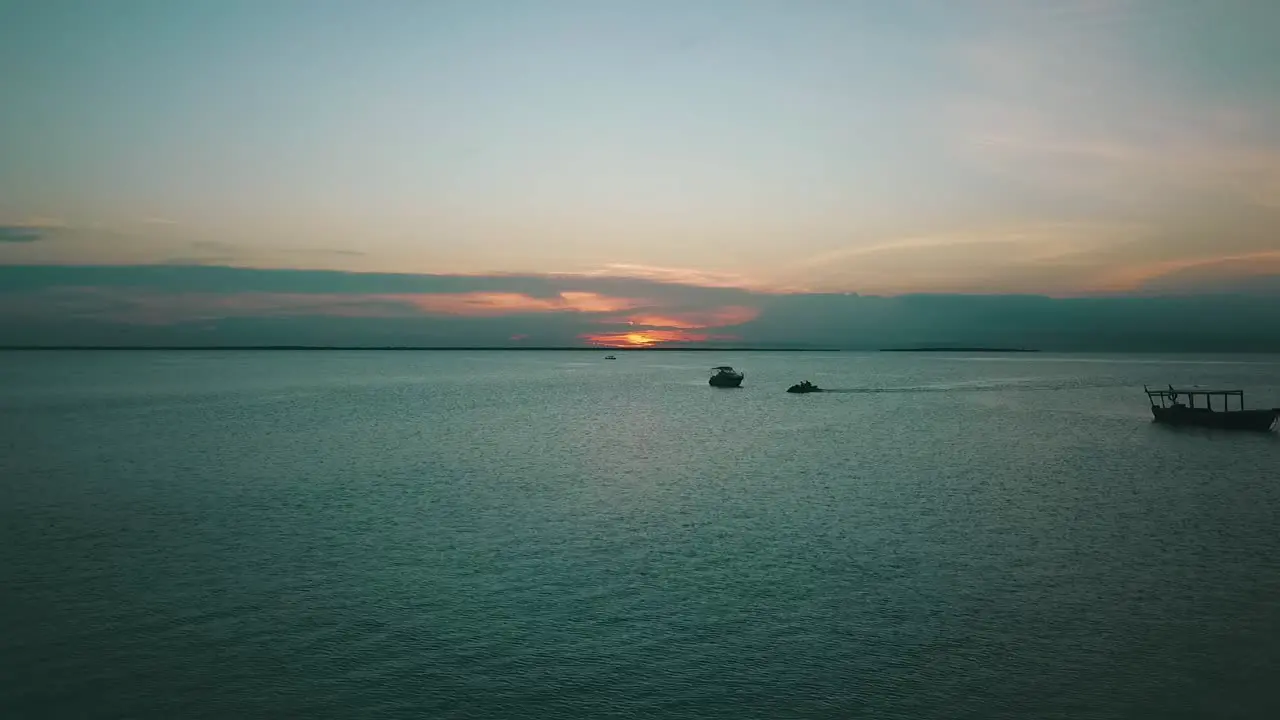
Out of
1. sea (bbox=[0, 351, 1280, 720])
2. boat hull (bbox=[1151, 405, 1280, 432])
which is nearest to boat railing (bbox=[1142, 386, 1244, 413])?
boat hull (bbox=[1151, 405, 1280, 432])

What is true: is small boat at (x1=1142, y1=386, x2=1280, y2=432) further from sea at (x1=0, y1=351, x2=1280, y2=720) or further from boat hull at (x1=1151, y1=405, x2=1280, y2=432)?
sea at (x1=0, y1=351, x2=1280, y2=720)

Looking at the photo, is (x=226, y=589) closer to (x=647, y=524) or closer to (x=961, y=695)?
(x=647, y=524)

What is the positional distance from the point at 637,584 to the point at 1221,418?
240ft

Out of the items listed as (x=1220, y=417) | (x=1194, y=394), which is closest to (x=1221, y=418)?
(x=1220, y=417)

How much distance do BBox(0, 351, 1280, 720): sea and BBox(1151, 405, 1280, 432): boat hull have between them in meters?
22.7

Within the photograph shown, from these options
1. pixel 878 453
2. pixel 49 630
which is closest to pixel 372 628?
pixel 49 630

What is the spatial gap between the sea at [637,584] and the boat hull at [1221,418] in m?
22.7

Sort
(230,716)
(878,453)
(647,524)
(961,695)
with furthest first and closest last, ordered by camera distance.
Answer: (878,453) → (647,524) → (961,695) → (230,716)

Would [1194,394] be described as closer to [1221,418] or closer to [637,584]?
[1221,418]

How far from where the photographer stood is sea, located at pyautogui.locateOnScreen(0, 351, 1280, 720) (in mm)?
18141

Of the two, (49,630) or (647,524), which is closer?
(49,630)

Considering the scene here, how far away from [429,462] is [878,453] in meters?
30.7

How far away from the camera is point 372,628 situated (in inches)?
864

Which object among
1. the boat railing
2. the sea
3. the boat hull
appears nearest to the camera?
A: the sea
